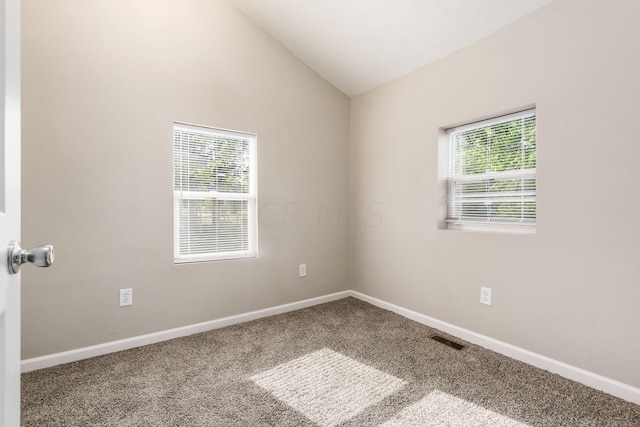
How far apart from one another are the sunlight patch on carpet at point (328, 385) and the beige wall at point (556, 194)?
999mm

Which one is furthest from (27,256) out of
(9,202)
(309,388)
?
(309,388)

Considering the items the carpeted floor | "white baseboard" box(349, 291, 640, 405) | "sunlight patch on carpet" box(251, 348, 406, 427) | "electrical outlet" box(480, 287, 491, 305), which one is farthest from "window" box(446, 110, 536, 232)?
"sunlight patch on carpet" box(251, 348, 406, 427)

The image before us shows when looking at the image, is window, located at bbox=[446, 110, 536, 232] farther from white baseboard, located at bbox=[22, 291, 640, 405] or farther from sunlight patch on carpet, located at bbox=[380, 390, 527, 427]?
sunlight patch on carpet, located at bbox=[380, 390, 527, 427]

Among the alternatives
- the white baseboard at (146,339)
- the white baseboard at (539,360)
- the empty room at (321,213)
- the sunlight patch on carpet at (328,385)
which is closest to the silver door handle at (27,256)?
the empty room at (321,213)

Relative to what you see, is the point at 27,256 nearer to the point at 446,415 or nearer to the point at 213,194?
the point at 446,415

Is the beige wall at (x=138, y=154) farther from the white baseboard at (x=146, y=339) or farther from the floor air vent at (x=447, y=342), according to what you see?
the floor air vent at (x=447, y=342)

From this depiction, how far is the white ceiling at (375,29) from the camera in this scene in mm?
2221

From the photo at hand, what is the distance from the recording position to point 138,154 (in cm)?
238

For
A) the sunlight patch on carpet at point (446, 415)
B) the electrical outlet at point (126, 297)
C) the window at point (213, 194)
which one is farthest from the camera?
the window at point (213, 194)

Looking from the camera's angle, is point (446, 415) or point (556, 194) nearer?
point (446, 415)

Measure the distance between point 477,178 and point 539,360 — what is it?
1310mm

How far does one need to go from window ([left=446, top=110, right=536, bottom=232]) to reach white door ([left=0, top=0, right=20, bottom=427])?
2575 mm

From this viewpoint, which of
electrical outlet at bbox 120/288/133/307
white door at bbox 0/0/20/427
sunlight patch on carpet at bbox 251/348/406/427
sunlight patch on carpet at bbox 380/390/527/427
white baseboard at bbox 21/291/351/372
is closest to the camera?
white door at bbox 0/0/20/427

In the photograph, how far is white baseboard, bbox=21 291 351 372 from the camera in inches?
81.6
